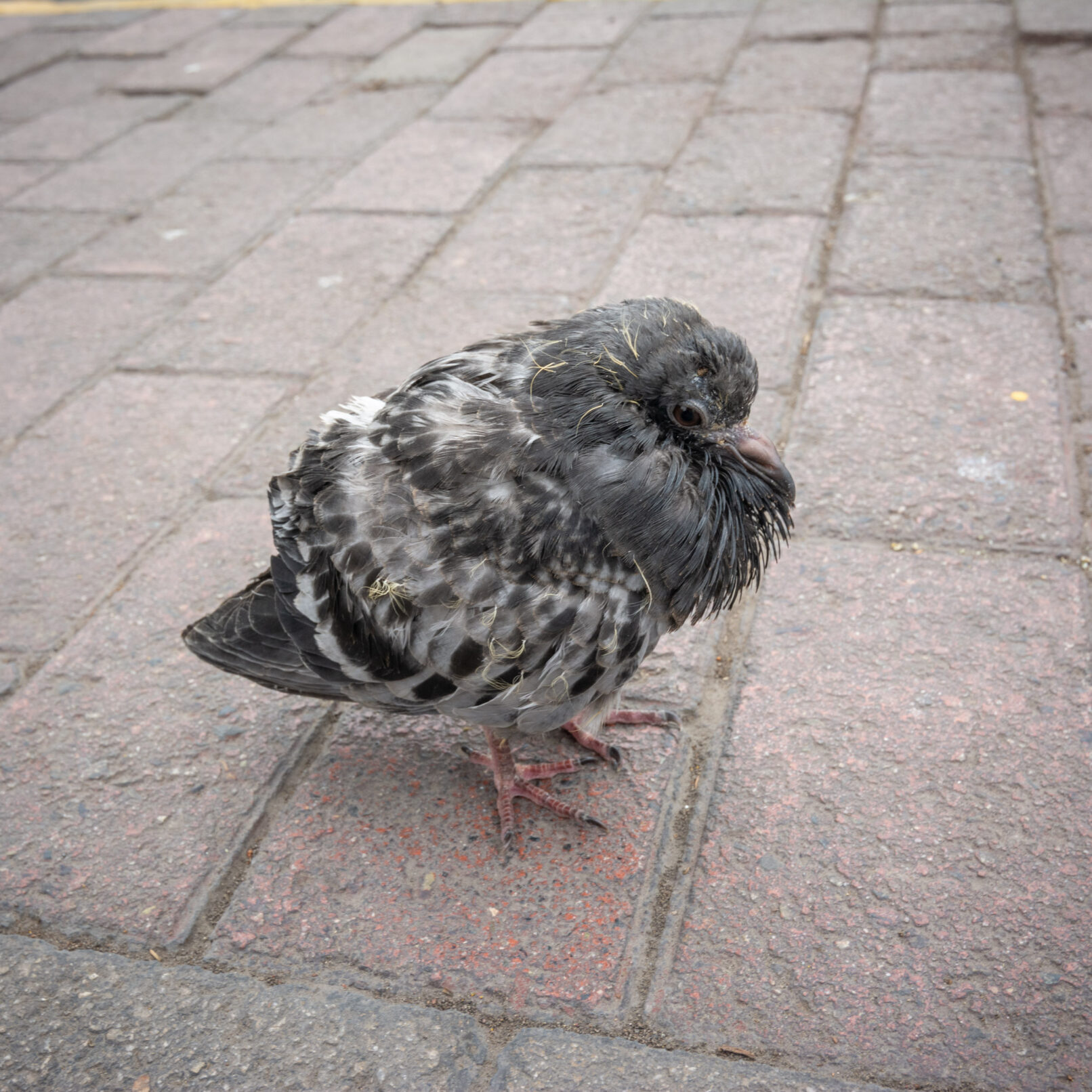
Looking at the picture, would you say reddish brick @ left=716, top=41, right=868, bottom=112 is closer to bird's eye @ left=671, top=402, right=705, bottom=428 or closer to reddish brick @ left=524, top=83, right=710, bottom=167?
reddish brick @ left=524, top=83, right=710, bottom=167

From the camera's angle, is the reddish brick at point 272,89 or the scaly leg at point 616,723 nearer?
the scaly leg at point 616,723

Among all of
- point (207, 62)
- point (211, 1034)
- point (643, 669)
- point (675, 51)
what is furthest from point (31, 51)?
point (211, 1034)

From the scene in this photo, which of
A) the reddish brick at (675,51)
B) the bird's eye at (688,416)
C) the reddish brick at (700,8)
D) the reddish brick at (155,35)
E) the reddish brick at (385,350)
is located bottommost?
the reddish brick at (385,350)

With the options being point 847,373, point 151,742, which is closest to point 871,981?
point 151,742

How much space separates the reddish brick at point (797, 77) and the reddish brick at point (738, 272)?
57.6 inches

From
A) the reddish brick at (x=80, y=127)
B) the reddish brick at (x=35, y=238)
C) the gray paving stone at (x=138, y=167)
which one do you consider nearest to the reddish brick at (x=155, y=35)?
the reddish brick at (x=80, y=127)

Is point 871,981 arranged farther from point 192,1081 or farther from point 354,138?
point 354,138

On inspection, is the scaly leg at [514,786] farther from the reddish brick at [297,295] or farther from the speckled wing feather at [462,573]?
the reddish brick at [297,295]

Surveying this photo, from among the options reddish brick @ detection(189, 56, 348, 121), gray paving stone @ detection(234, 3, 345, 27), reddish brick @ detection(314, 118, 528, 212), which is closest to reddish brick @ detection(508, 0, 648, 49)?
reddish brick @ detection(189, 56, 348, 121)

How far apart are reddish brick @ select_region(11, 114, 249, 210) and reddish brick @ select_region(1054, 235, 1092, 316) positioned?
4623 millimetres

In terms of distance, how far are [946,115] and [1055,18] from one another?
5.33ft

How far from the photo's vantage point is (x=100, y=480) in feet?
12.0

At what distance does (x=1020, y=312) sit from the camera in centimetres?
403

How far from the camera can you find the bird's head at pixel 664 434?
7.08ft
